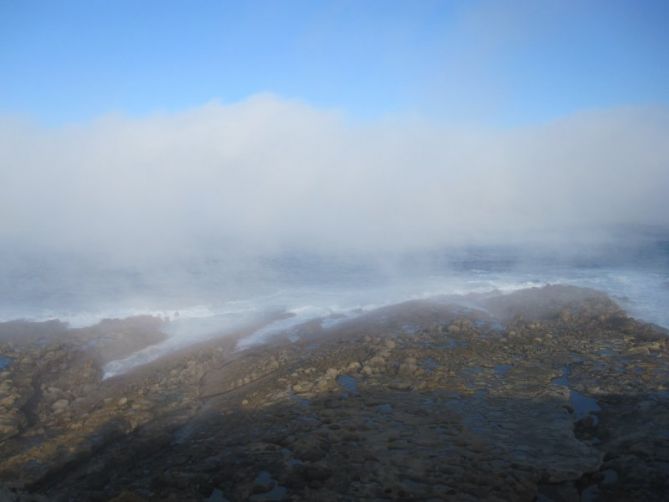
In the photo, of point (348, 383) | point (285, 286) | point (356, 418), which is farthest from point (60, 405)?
point (285, 286)

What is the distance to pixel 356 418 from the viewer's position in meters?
17.9

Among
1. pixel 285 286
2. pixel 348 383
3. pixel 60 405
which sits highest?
pixel 285 286

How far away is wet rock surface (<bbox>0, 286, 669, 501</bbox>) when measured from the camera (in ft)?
44.7

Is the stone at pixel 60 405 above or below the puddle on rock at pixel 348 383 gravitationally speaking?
above

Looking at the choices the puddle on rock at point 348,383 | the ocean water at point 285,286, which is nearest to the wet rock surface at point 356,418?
the puddle on rock at point 348,383

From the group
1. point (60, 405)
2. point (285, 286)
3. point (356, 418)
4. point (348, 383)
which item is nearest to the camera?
point (356, 418)

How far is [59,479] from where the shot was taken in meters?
15.2

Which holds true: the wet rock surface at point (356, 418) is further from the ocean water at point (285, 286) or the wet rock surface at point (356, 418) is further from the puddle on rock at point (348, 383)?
the ocean water at point (285, 286)

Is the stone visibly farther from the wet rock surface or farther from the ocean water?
the ocean water

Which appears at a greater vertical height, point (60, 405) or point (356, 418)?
point (60, 405)

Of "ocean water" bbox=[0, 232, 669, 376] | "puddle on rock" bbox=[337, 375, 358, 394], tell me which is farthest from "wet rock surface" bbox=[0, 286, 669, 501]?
"ocean water" bbox=[0, 232, 669, 376]

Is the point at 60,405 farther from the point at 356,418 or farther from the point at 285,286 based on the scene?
the point at 285,286

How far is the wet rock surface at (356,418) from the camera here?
13.6 metres

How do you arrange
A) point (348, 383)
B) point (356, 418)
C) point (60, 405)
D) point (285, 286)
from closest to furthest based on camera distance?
point (356, 418), point (60, 405), point (348, 383), point (285, 286)
